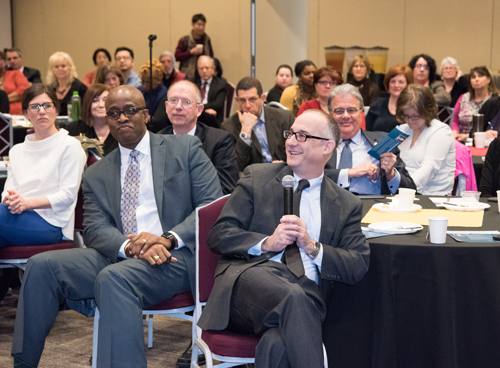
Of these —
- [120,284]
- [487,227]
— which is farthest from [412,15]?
[120,284]

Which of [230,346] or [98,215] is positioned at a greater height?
[98,215]

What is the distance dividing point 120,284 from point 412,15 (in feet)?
29.1

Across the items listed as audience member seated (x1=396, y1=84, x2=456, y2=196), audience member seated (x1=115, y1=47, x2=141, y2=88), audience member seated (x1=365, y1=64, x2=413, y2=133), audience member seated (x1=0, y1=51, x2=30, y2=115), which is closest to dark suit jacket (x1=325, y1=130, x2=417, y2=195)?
audience member seated (x1=396, y1=84, x2=456, y2=196)

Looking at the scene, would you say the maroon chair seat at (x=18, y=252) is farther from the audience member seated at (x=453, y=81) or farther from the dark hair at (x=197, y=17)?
the dark hair at (x=197, y=17)

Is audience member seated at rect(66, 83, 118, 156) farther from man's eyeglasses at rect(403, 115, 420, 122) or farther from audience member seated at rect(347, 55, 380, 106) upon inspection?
audience member seated at rect(347, 55, 380, 106)

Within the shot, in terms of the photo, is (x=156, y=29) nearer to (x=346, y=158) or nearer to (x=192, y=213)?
(x=346, y=158)

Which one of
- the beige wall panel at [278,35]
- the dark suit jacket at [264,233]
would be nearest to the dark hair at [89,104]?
the dark suit jacket at [264,233]

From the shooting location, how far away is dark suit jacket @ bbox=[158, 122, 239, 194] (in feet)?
11.9

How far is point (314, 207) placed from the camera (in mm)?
2381

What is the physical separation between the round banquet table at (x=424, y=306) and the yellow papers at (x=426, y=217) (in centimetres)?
28

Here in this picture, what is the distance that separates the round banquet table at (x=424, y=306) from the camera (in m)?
2.23

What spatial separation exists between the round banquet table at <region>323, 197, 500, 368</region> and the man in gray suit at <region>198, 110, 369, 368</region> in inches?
5.3

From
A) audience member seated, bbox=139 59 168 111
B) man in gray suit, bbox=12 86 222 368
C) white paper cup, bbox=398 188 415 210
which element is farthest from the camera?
audience member seated, bbox=139 59 168 111

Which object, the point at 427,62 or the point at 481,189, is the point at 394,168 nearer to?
the point at 481,189
